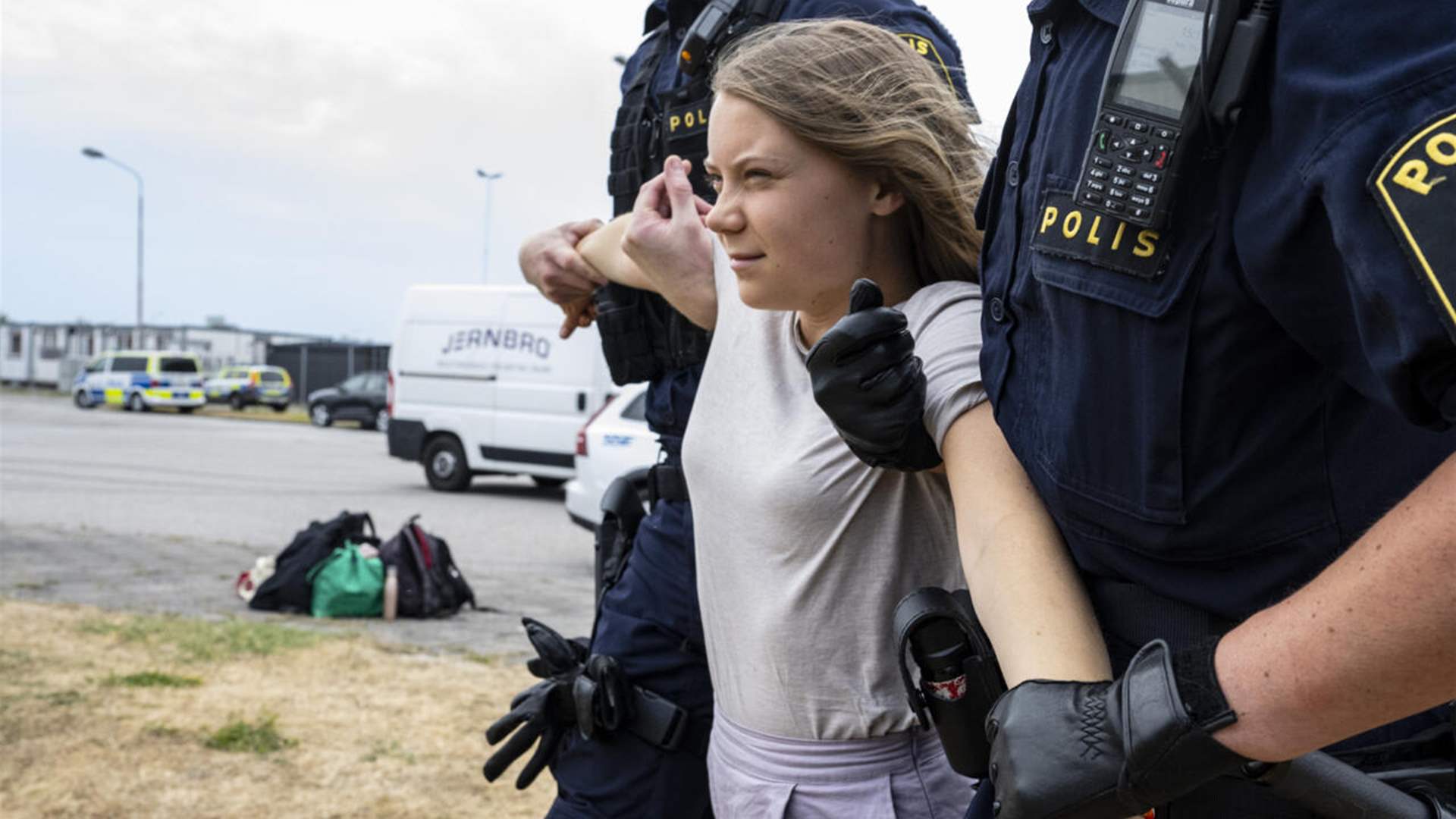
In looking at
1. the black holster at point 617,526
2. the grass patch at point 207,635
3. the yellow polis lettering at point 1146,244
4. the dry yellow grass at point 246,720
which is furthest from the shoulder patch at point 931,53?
the grass patch at point 207,635

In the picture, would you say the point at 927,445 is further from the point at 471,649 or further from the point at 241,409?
the point at 241,409

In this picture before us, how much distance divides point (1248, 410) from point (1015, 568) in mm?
264

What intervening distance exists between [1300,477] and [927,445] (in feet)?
1.37

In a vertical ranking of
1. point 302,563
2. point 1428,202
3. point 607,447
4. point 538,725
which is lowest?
point 302,563

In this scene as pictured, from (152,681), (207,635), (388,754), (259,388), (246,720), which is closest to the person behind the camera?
(388,754)

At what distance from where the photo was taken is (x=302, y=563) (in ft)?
22.1

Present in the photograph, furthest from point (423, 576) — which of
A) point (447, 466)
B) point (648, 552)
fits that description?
point (447, 466)

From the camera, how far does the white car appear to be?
9.20 metres

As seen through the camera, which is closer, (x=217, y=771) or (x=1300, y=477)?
(x=1300, y=477)

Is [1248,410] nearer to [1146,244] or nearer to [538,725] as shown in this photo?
[1146,244]

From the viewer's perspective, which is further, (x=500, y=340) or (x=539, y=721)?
(x=500, y=340)

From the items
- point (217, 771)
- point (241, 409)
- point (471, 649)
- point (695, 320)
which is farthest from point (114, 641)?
point (241, 409)

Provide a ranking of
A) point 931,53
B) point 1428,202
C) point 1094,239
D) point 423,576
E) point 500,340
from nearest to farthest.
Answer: point 1428,202, point 1094,239, point 931,53, point 423,576, point 500,340

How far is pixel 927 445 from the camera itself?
138 centimetres
